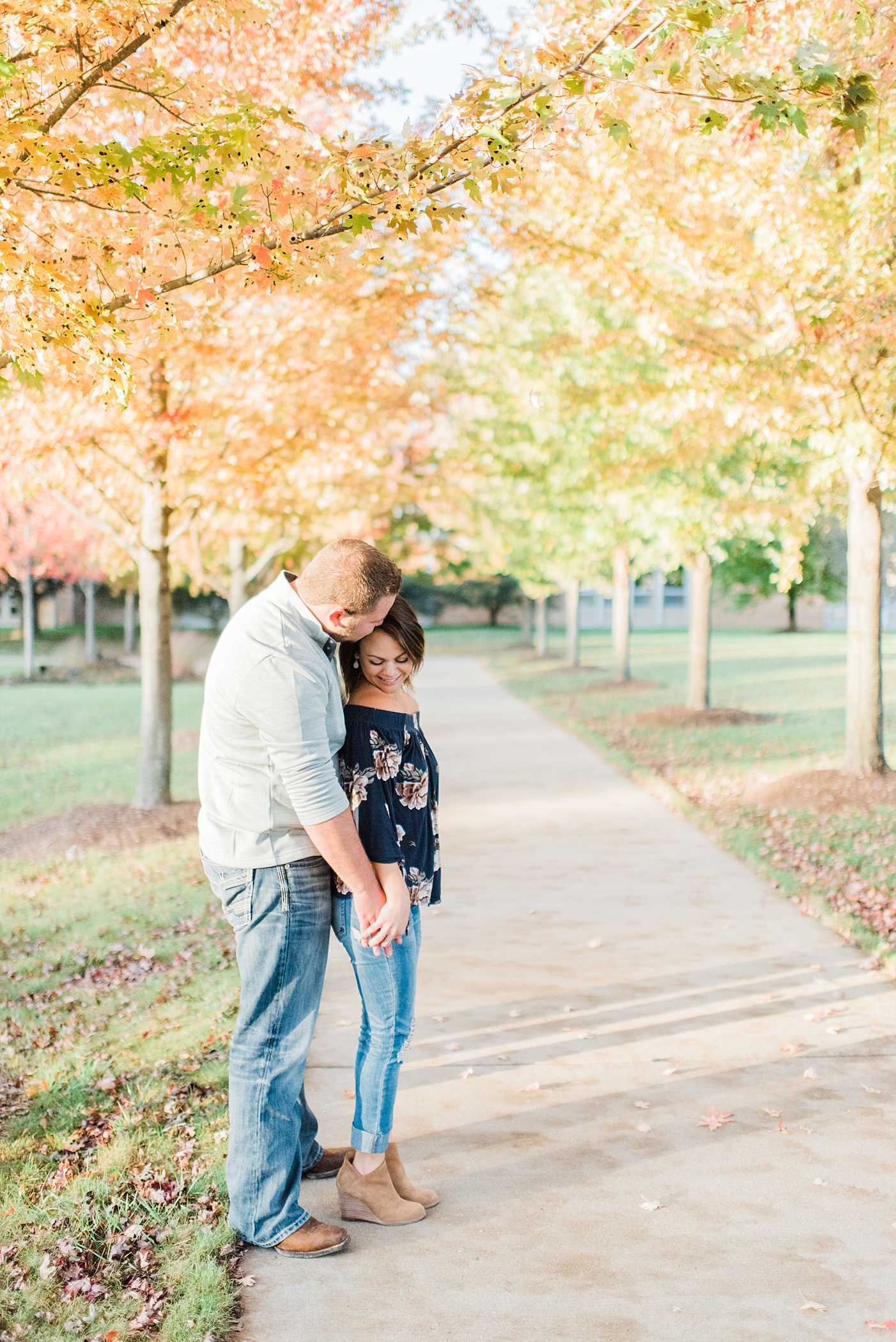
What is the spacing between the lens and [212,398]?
8914 millimetres

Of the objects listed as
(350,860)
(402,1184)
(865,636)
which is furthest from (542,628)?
(350,860)

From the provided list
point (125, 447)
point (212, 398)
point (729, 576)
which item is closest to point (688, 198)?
point (212, 398)

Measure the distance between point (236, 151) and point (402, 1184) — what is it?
3311mm

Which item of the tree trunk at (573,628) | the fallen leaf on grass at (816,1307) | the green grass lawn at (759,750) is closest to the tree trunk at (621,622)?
the green grass lawn at (759,750)

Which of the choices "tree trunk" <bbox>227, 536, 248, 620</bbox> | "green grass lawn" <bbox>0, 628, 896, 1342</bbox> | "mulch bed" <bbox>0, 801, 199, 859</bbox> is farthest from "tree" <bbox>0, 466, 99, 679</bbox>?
"mulch bed" <bbox>0, 801, 199, 859</bbox>

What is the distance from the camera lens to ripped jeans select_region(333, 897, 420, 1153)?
11.3 ft

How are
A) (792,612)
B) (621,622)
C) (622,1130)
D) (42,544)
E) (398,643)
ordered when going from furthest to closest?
(792,612), (42,544), (621,622), (622,1130), (398,643)

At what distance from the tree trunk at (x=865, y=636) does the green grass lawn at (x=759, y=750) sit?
3.55 feet

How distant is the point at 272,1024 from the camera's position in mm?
3369

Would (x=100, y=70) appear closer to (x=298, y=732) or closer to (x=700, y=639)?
(x=298, y=732)

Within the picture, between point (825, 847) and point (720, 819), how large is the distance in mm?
1427

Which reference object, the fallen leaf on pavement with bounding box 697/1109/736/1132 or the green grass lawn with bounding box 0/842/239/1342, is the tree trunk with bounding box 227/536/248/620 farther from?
the fallen leaf on pavement with bounding box 697/1109/736/1132

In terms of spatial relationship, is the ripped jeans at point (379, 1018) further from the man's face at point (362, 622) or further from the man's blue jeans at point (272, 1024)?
the man's face at point (362, 622)

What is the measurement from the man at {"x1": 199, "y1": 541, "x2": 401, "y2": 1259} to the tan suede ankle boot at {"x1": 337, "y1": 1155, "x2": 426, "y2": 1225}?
0.47ft
